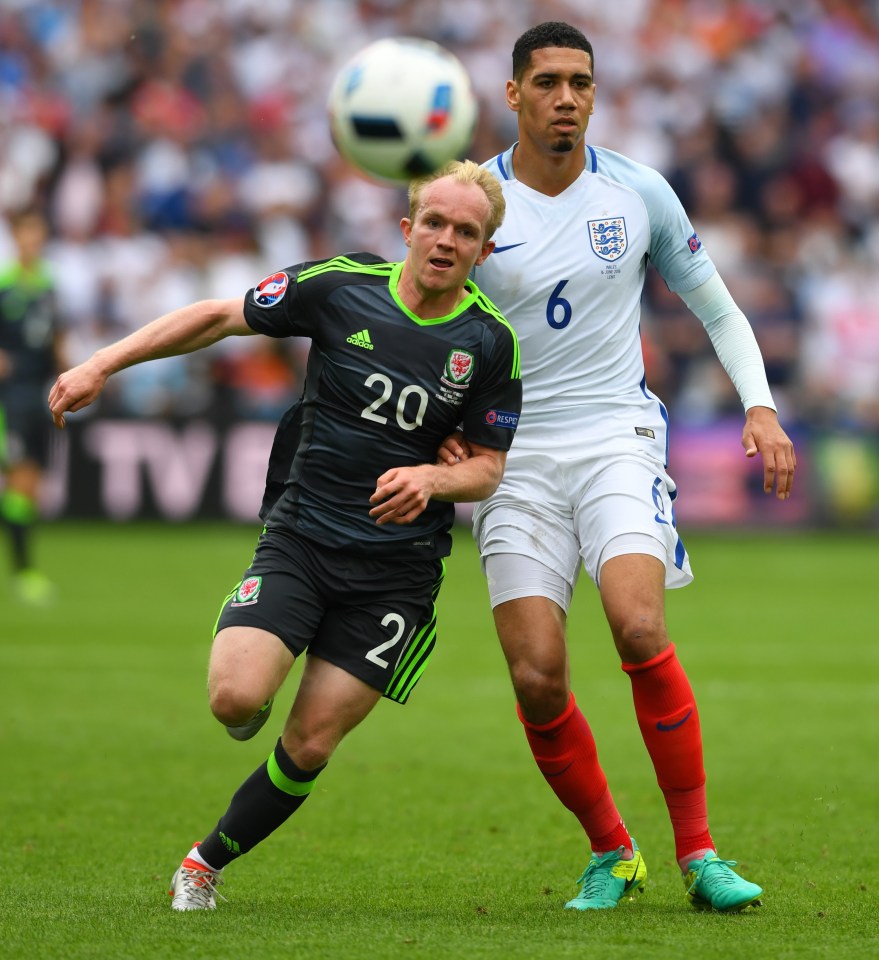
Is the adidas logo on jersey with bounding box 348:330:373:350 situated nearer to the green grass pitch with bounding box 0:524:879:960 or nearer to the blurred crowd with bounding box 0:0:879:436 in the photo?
the green grass pitch with bounding box 0:524:879:960

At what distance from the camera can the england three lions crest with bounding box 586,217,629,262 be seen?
552 cm

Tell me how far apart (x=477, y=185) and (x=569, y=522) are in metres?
1.18

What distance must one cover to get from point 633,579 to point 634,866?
1.00 m

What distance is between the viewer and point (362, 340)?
5.12 metres

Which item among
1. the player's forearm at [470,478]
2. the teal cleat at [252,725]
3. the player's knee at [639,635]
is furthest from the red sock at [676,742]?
the teal cleat at [252,725]

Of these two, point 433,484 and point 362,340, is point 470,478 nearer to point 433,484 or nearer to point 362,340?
point 433,484

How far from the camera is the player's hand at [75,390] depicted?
486 centimetres

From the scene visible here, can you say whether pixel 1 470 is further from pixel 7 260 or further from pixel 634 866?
pixel 634 866

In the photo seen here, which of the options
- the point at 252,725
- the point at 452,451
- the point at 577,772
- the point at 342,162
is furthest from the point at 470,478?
the point at 342,162

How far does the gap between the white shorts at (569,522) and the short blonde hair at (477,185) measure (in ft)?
2.77

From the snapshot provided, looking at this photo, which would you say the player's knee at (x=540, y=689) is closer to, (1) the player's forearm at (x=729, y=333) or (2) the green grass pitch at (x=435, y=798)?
(2) the green grass pitch at (x=435, y=798)

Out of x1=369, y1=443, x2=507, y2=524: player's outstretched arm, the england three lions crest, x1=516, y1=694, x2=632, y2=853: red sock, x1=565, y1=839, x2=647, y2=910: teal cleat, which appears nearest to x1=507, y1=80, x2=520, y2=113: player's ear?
the england three lions crest

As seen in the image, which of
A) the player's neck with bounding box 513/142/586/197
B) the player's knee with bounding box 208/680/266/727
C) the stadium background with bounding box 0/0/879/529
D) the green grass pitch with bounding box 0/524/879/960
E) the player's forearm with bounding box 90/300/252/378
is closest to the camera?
the green grass pitch with bounding box 0/524/879/960

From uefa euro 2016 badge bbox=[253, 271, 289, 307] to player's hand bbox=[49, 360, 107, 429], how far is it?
54cm
